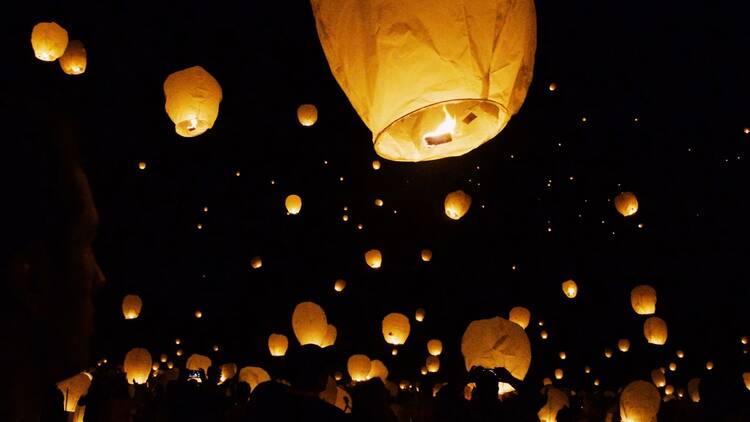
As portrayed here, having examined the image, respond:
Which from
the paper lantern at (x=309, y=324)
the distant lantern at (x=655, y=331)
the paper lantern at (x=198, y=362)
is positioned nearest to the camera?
the paper lantern at (x=309, y=324)

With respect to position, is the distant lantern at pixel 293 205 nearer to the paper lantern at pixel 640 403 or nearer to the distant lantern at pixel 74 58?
the distant lantern at pixel 74 58

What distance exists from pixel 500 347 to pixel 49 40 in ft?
12.8

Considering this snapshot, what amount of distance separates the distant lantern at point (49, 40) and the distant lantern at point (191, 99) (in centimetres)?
104

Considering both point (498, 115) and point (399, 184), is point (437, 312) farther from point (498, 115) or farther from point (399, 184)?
point (498, 115)

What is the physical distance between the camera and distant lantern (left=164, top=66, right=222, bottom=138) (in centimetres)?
409

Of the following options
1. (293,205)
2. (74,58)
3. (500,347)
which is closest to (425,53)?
(500,347)

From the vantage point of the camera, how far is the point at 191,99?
4082 millimetres

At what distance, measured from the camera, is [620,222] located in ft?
46.0

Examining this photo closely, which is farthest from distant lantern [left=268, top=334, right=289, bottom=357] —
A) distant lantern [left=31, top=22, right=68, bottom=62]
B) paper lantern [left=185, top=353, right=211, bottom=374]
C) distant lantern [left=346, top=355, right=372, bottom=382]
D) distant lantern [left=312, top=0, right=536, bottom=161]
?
distant lantern [left=312, top=0, right=536, bottom=161]

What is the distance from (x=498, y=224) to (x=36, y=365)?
1578cm

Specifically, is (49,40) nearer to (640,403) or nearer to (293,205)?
(293,205)

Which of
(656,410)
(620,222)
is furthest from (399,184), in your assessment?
(656,410)

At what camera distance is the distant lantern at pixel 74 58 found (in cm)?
510

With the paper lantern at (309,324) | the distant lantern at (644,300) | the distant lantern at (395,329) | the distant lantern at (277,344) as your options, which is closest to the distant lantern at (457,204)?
the paper lantern at (309,324)
